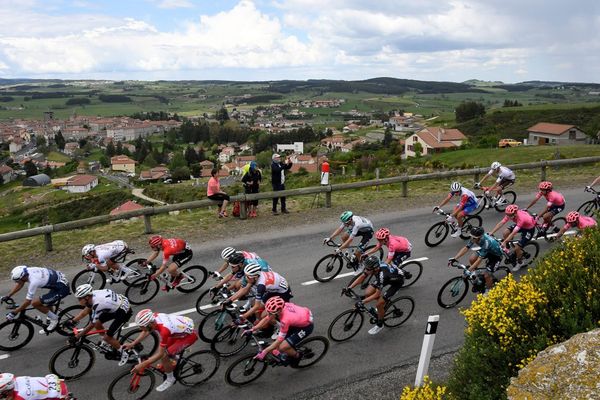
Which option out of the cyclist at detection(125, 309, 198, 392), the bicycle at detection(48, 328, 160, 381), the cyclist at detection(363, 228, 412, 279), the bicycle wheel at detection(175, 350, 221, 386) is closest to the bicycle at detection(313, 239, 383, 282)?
the cyclist at detection(363, 228, 412, 279)

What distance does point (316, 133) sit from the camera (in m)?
142

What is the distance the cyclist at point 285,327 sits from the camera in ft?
23.1

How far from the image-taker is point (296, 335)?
283 inches

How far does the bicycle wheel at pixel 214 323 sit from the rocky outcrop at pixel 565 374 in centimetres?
541

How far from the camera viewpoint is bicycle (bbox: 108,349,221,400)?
6.83 m

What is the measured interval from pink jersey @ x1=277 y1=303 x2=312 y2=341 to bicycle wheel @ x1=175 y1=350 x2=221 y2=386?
115 centimetres

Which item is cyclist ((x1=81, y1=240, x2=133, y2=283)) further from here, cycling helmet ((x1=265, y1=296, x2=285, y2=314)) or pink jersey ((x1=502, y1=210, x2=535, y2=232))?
pink jersey ((x1=502, y1=210, x2=535, y2=232))

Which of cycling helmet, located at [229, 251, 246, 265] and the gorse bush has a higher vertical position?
the gorse bush

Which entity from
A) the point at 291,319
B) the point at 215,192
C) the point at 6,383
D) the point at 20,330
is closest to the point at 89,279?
the point at 20,330

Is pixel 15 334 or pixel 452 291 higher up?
pixel 452 291

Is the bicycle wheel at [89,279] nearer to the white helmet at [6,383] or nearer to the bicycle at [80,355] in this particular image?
the bicycle at [80,355]

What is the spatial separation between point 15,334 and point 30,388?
3.03 metres

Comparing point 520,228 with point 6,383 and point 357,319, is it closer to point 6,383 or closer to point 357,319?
point 357,319

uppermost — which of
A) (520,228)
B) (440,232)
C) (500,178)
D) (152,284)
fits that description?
(500,178)
